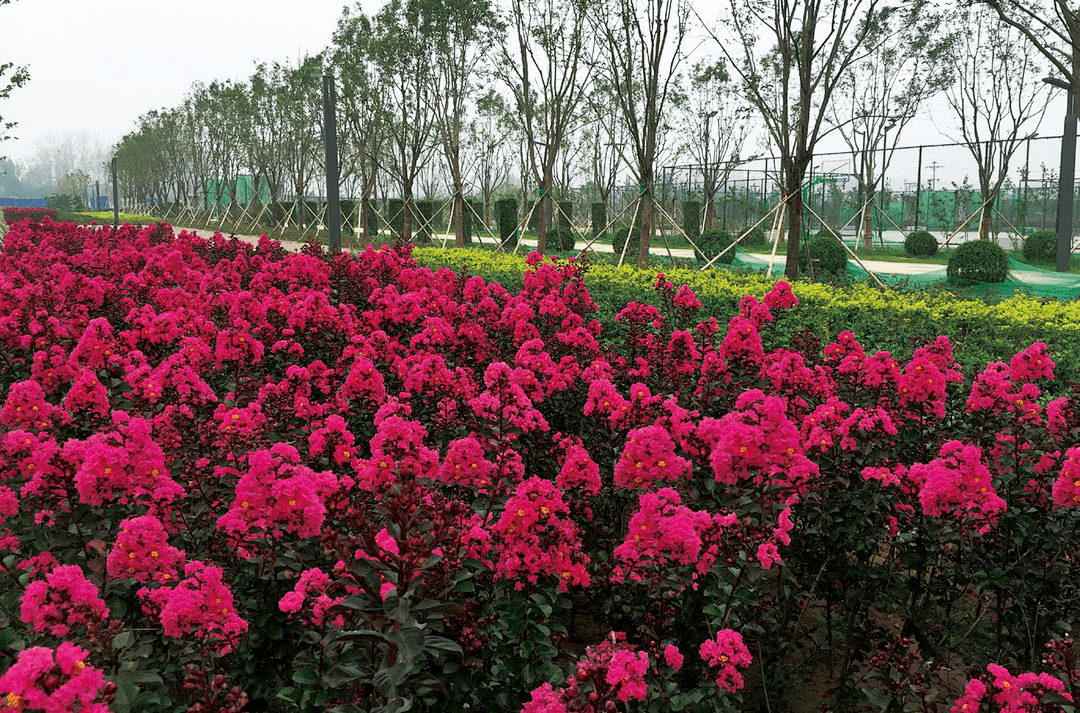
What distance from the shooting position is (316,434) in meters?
3.00

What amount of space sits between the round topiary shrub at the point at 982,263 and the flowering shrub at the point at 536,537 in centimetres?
1097

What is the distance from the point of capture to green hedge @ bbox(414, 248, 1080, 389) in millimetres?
6070

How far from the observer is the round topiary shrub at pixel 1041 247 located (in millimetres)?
18891

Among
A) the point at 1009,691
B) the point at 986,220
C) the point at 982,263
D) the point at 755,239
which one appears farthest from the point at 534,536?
the point at 755,239

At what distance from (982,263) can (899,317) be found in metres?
8.08

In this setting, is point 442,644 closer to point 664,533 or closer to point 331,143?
point 664,533

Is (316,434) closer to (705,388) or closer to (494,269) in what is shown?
(705,388)

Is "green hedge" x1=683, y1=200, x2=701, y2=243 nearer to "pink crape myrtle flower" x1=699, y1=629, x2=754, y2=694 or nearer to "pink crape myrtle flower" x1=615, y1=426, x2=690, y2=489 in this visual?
"pink crape myrtle flower" x1=615, y1=426, x2=690, y2=489

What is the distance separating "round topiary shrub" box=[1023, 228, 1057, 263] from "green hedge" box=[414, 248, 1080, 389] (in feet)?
42.3

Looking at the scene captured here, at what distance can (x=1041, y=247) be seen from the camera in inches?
753

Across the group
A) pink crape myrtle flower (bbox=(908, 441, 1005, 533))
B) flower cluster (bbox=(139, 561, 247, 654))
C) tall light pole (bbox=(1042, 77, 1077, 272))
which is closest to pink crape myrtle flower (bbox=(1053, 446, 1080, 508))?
pink crape myrtle flower (bbox=(908, 441, 1005, 533))

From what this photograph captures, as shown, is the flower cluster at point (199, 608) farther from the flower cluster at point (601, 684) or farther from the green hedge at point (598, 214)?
the green hedge at point (598, 214)

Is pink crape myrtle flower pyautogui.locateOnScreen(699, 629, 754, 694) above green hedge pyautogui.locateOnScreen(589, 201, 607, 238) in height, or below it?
below

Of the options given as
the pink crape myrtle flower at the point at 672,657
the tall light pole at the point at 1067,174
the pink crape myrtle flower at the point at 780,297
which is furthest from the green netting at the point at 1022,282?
the pink crape myrtle flower at the point at 672,657
